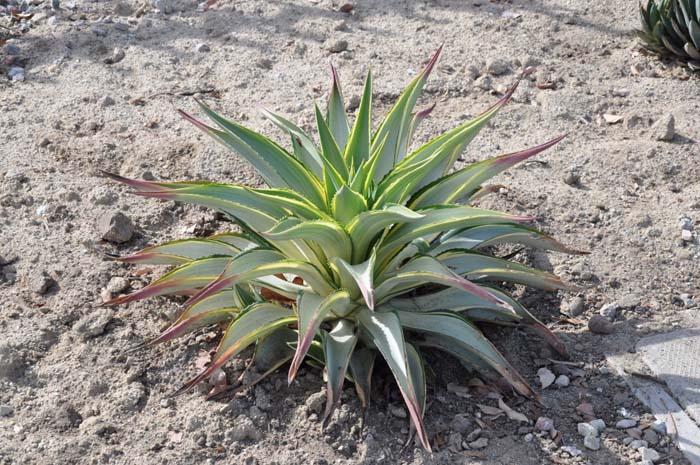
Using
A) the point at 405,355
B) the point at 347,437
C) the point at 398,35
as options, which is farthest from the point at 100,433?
the point at 398,35

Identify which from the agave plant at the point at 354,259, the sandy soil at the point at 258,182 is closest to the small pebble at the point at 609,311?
the sandy soil at the point at 258,182

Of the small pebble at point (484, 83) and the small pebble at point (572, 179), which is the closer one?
the small pebble at point (572, 179)

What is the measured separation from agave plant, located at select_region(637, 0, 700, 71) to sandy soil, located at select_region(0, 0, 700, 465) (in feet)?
0.29

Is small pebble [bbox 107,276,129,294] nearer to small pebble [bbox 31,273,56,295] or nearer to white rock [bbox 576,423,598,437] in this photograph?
small pebble [bbox 31,273,56,295]

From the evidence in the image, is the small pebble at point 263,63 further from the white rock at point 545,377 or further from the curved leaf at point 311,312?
the white rock at point 545,377

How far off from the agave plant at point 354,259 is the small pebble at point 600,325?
218mm

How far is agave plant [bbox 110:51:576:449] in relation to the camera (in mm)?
2627

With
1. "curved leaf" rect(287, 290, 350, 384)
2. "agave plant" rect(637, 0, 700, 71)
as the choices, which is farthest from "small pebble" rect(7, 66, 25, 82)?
"agave plant" rect(637, 0, 700, 71)

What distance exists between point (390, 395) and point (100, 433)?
0.95 metres

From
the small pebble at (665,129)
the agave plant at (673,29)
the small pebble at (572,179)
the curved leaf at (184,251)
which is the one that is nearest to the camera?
the curved leaf at (184,251)

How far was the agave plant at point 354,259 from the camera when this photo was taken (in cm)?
263

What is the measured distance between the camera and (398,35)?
4977 millimetres

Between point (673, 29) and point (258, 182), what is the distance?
2418 mm

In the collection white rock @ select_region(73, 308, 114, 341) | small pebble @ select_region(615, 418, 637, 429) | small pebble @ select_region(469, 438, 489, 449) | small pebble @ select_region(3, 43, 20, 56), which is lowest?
white rock @ select_region(73, 308, 114, 341)
